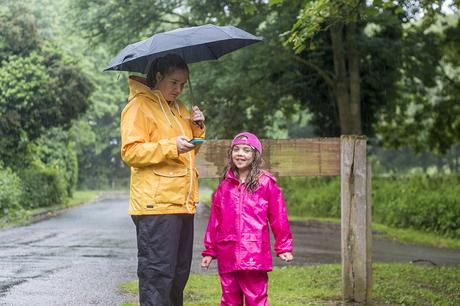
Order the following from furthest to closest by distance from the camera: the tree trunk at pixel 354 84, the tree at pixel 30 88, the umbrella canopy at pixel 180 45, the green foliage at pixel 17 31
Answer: the green foliage at pixel 17 31 < the tree at pixel 30 88 < the tree trunk at pixel 354 84 < the umbrella canopy at pixel 180 45

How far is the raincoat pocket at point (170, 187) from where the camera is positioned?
4.69 m

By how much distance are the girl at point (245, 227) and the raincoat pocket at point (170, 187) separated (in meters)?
0.44

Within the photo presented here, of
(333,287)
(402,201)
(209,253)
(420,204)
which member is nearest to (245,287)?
(209,253)

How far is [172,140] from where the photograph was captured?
470 cm

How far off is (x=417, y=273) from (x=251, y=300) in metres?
4.85

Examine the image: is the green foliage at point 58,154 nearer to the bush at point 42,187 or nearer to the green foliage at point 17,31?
the bush at point 42,187

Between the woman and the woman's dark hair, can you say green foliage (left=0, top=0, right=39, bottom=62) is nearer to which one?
the woman's dark hair

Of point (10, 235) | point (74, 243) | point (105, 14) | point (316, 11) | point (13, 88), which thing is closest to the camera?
point (316, 11)

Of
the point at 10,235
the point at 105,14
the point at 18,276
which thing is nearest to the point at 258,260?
the point at 18,276

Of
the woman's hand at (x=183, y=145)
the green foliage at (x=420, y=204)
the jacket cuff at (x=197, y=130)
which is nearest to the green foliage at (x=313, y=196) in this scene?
the green foliage at (x=420, y=204)

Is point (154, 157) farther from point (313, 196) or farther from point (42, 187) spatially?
point (42, 187)

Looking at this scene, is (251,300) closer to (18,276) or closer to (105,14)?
(18,276)

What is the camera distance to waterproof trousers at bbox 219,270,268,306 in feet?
16.5

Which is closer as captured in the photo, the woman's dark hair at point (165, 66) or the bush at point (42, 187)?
the woman's dark hair at point (165, 66)
